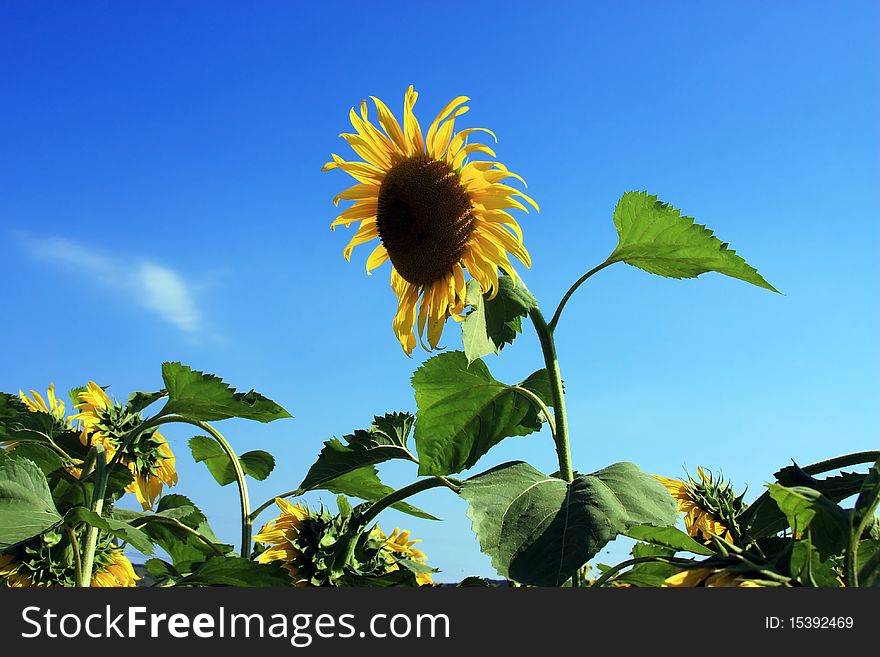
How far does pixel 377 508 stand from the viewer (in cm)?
192

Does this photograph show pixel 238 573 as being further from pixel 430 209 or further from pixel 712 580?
pixel 712 580

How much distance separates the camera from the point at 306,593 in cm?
111

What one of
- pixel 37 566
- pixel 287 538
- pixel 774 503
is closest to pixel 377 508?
pixel 287 538

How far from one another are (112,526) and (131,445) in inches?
45.0

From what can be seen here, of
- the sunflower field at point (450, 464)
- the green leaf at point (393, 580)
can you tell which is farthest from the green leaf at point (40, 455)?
the green leaf at point (393, 580)

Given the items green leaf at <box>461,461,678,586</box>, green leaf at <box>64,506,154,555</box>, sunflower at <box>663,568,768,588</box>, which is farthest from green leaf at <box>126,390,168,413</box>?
sunflower at <box>663,568,768,588</box>

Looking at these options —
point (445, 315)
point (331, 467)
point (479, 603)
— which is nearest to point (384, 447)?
point (331, 467)

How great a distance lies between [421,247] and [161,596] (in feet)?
4.04

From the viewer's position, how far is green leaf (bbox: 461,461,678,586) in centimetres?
134

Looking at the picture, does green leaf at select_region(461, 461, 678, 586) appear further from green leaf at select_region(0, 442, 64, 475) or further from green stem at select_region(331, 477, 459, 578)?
green leaf at select_region(0, 442, 64, 475)

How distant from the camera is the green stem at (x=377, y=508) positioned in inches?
74.3

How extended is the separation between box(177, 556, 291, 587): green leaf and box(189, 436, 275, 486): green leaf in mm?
926

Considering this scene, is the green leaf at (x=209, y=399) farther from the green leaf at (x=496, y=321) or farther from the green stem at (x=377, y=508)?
the green leaf at (x=496, y=321)

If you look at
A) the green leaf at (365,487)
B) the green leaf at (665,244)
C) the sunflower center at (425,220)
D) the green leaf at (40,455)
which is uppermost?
the sunflower center at (425,220)
